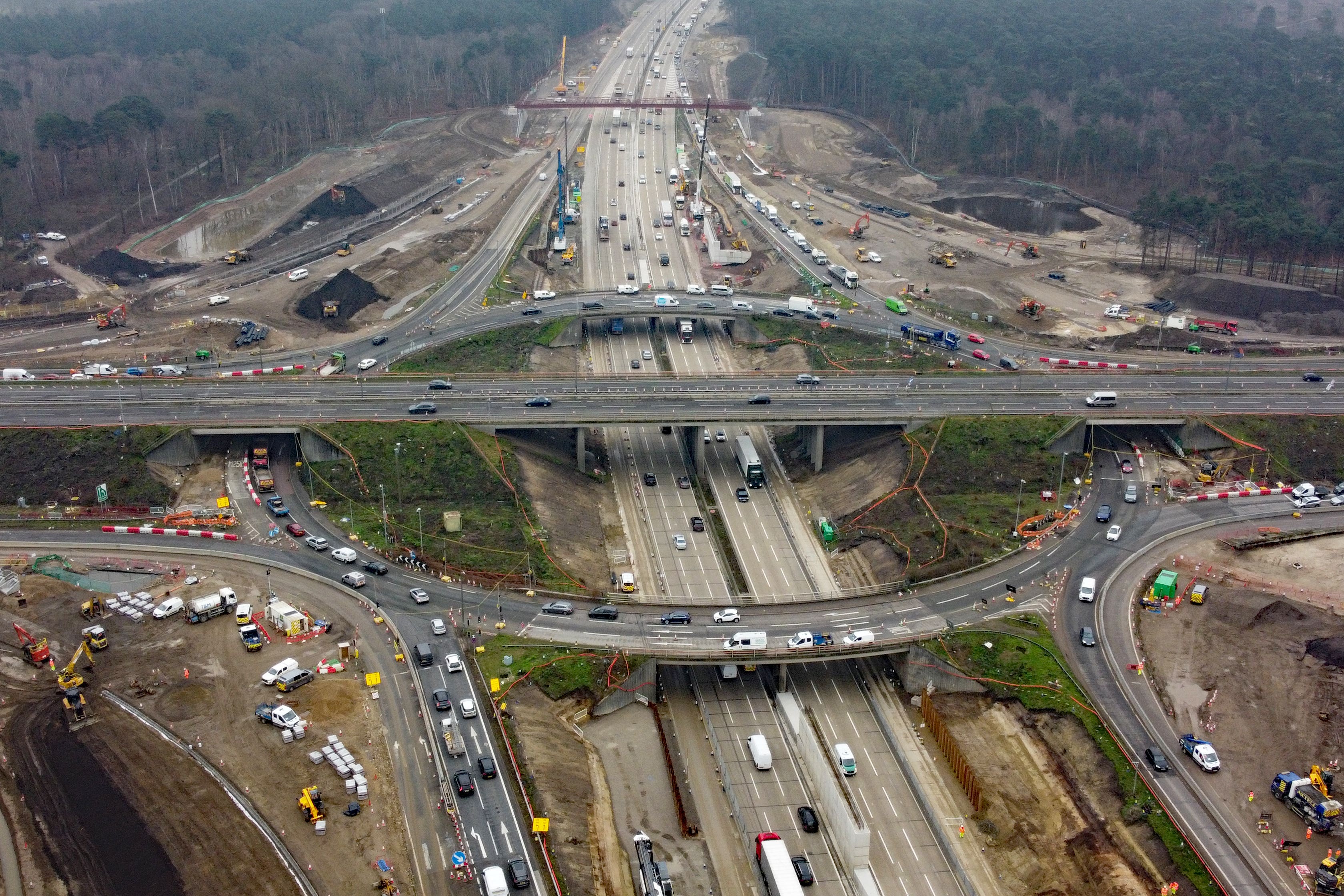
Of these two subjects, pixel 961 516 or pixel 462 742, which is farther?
pixel 961 516

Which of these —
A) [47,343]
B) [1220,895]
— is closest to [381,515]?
[47,343]

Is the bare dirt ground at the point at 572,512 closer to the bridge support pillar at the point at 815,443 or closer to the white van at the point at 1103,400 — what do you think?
the bridge support pillar at the point at 815,443

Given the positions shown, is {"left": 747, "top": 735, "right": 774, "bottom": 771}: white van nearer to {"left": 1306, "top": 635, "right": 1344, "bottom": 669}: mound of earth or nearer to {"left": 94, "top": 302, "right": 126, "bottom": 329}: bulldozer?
{"left": 1306, "top": 635, "right": 1344, "bottom": 669}: mound of earth

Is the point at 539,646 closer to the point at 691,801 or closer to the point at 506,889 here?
Result: the point at 691,801

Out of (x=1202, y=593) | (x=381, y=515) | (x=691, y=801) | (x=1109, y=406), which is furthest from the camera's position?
(x=1109, y=406)

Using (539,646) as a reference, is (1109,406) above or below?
above

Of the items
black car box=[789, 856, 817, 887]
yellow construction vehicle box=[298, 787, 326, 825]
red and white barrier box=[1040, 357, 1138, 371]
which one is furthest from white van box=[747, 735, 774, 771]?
red and white barrier box=[1040, 357, 1138, 371]

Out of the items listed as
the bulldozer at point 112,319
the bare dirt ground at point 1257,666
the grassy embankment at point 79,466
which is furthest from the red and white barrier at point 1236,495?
the bulldozer at point 112,319
